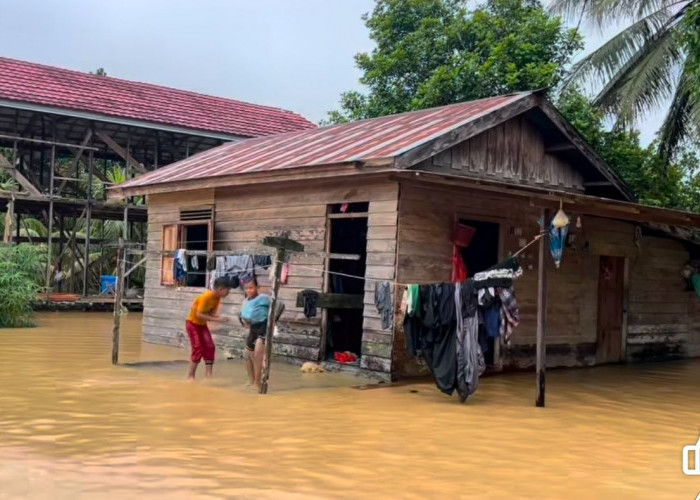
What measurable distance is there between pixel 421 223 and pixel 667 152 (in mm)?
9828

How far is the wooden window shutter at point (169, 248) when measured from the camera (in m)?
14.2

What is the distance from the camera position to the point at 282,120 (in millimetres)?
27875

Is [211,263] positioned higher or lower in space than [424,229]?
lower

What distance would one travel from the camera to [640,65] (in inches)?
630

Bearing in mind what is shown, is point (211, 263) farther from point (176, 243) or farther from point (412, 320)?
point (412, 320)

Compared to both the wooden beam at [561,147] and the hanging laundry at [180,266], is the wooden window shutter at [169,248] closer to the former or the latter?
the hanging laundry at [180,266]

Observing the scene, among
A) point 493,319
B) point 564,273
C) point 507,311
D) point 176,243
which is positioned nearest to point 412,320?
point 493,319

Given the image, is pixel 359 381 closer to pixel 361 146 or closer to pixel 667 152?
pixel 361 146

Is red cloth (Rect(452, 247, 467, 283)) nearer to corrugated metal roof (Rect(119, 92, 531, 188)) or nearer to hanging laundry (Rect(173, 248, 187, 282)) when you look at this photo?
corrugated metal roof (Rect(119, 92, 531, 188))

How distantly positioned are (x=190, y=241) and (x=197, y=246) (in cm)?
63

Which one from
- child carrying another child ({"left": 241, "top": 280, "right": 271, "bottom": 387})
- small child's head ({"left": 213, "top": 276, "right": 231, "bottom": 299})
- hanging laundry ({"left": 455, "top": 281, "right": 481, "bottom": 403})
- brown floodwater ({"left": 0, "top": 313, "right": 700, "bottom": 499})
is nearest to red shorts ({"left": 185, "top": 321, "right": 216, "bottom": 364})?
brown floodwater ({"left": 0, "top": 313, "right": 700, "bottom": 499})

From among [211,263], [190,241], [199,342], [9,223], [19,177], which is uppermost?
[19,177]

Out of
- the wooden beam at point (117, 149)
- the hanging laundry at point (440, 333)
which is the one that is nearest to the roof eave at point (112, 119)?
the wooden beam at point (117, 149)

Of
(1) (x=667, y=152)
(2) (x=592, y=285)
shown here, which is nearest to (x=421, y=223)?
(2) (x=592, y=285)
